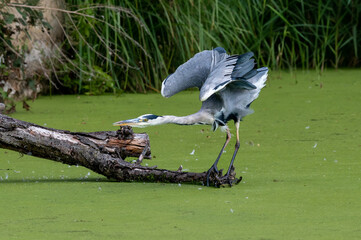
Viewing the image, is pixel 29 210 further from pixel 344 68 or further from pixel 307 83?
pixel 344 68

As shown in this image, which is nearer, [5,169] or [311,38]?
[5,169]

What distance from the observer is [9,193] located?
120 inches

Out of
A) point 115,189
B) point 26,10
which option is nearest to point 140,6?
point 26,10

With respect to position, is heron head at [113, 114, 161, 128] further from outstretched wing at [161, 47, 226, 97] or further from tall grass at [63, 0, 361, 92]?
tall grass at [63, 0, 361, 92]

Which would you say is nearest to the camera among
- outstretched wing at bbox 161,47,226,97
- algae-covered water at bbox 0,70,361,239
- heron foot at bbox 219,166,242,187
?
algae-covered water at bbox 0,70,361,239

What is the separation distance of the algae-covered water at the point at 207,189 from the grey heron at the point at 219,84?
0.29m

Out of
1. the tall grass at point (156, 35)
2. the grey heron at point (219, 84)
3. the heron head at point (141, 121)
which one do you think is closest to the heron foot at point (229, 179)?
the grey heron at point (219, 84)

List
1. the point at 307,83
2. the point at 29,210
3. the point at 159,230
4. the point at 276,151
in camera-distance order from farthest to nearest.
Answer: the point at 307,83 < the point at 276,151 < the point at 29,210 < the point at 159,230

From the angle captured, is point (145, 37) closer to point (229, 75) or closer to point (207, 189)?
point (229, 75)

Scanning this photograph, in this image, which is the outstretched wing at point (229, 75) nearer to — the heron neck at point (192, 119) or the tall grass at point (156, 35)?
the heron neck at point (192, 119)

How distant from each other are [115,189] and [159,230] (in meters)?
0.71

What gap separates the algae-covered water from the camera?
2.45 m

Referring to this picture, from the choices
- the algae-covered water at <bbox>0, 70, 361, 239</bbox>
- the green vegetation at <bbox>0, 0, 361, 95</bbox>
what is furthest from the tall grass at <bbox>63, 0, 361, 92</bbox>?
the algae-covered water at <bbox>0, 70, 361, 239</bbox>

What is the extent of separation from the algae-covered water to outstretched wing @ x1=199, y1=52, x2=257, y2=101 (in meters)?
0.42
